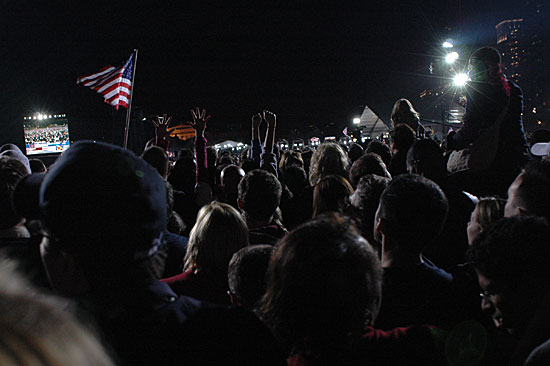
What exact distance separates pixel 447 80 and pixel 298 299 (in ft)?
55.9

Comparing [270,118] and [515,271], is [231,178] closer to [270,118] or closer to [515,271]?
[270,118]

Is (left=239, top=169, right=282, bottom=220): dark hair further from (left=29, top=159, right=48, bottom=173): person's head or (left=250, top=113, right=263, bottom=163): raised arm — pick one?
(left=29, top=159, right=48, bottom=173): person's head

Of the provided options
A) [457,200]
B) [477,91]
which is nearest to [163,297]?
[457,200]

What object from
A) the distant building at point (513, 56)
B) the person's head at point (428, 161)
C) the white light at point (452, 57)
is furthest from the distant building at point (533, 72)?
the person's head at point (428, 161)

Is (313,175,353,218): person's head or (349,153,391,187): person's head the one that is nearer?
(313,175,353,218): person's head

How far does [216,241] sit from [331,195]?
1324 millimetres

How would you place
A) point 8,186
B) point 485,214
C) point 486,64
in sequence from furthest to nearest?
point 486,64 < point 8,186 < point 485,214

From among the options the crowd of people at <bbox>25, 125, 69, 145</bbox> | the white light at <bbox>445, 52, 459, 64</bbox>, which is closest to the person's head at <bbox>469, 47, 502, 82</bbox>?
the white light at <bbox>445, 52, 459, 64</bbox>

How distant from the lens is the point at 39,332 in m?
0.65

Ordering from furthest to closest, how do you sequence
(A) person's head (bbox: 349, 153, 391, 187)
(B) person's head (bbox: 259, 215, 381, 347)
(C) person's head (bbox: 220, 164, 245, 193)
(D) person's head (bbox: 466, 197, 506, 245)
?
(C) person's head (bbox: 220, 164, 245, 193) < (A) person's head (bbox: 349, 153, 391, 187) < (D) person's head (bbox: 466, 197, 506, 245) < (B) person's head (bbox: 259, 215, 381, 347)

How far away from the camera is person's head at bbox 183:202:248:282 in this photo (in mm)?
2576

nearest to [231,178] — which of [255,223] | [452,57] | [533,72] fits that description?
[255,223]

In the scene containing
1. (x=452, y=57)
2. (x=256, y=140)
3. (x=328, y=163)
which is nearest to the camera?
(x=328, y=163)

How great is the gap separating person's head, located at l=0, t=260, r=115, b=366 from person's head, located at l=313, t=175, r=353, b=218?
9.30 ft
